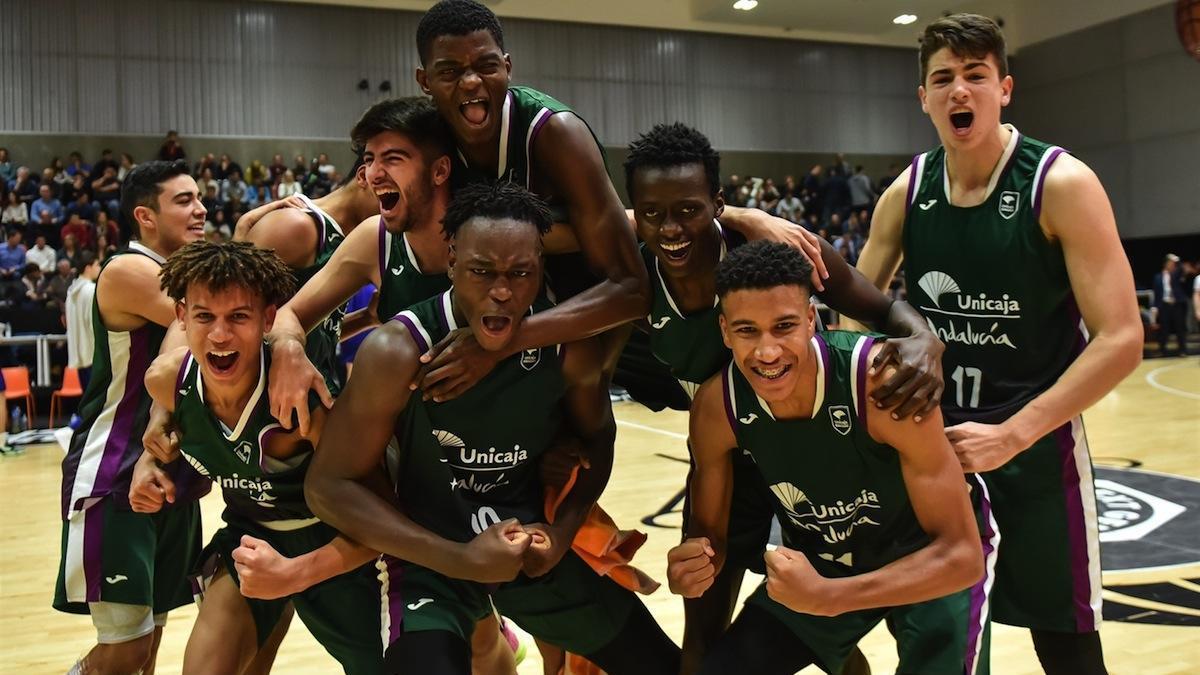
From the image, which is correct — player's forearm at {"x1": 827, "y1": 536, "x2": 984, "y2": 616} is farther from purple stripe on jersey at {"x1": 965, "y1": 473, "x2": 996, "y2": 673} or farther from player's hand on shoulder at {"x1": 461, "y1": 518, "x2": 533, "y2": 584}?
player's hand on shoulder at {"x1": 461, "y1": 518, "x2": 533, "y2": 584}

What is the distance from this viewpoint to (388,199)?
→ 3139 mm

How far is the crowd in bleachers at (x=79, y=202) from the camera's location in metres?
14.4

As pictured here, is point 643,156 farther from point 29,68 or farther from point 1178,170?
point 1178,170

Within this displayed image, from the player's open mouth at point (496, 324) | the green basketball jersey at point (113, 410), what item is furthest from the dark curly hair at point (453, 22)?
the green basketball jersey at point (113, 410)

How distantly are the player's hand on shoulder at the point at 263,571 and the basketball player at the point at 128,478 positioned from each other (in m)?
0.83

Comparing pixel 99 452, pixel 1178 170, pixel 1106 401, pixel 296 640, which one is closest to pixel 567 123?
pixel 99 452

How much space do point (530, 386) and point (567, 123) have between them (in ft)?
2.66

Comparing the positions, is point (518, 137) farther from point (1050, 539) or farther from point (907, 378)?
point (1050, 539)

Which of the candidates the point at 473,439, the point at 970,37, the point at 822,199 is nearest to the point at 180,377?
the point at 473,439

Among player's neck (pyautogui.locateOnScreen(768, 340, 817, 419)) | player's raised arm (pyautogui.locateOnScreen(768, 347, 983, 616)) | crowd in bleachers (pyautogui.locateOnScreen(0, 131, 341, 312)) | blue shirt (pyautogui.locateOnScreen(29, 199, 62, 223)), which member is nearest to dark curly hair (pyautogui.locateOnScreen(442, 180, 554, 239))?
player's neck (pyautogui.locateOnScreen(768, 340, 817, 419))

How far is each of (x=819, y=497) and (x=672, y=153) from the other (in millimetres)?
1050

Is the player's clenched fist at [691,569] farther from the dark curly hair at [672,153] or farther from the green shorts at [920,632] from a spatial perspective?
the dark curly hair at [672,153]

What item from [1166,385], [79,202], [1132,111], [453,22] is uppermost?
[1132,111]

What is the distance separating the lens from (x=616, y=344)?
329 cm
